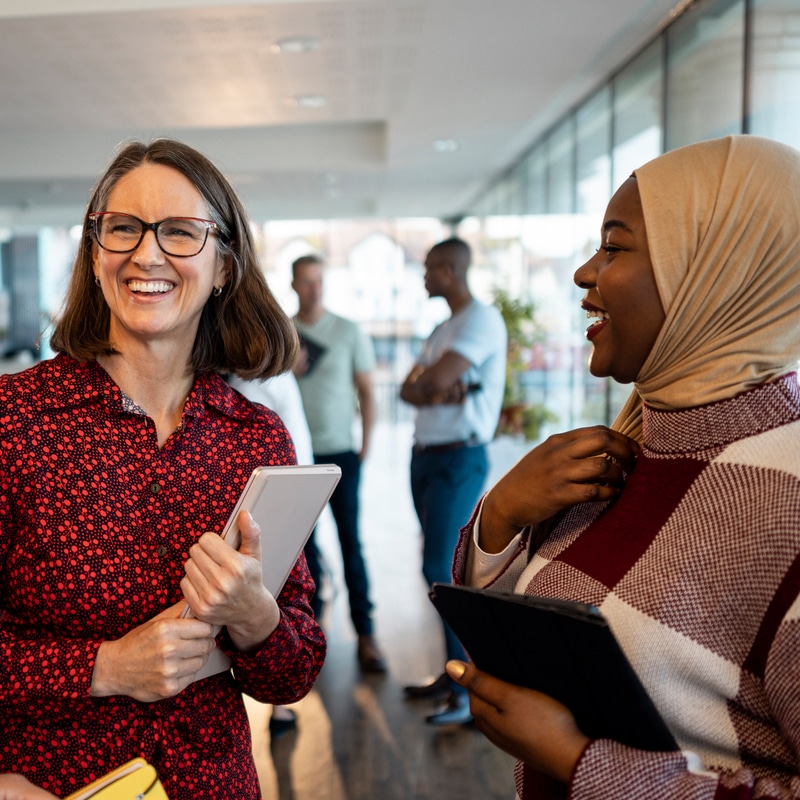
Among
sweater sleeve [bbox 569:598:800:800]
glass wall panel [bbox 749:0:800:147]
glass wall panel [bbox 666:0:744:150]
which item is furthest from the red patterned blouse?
glass wall panel [bbox 666:0:744:150]

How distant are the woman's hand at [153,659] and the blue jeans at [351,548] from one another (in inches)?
120

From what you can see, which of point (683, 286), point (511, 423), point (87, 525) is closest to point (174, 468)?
point (87, 525)

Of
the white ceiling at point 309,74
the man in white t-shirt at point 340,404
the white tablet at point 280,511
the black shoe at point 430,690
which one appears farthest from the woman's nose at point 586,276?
the man in white t-shirt at point 340,404

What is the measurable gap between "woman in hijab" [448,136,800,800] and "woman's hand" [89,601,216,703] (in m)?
0.37

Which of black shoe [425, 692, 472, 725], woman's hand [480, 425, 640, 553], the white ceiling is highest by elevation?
the white ceiling

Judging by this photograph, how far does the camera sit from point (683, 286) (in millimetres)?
1022

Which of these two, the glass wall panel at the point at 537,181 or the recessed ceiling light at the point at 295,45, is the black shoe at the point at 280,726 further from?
the glass wall panel at the point at 537,181

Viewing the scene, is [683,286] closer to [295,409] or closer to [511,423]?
[295,409]

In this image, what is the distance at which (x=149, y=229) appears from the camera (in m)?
1.41

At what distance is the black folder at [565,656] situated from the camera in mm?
913

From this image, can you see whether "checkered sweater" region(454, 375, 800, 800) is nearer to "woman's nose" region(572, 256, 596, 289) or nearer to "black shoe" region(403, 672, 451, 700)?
"woman's nose" region(572, 256, 596, 289)

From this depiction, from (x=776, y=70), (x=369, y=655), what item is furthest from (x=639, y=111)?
(x=369, y=655)

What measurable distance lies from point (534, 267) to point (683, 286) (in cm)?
687

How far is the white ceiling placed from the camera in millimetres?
4020
